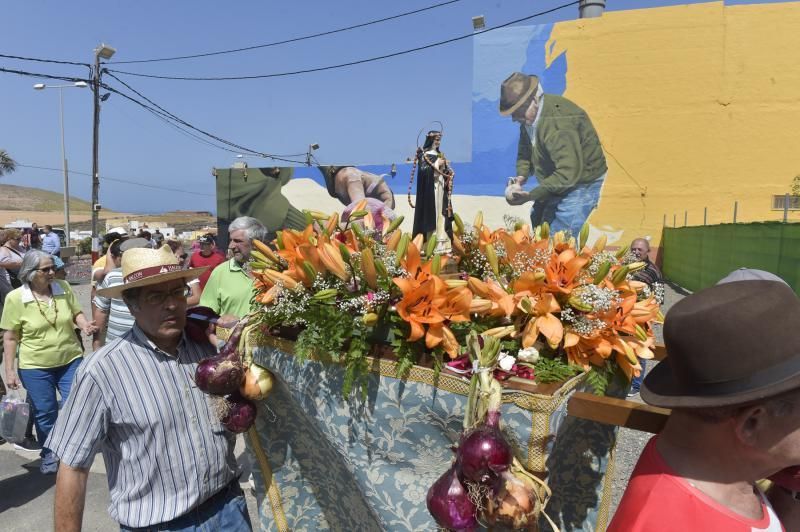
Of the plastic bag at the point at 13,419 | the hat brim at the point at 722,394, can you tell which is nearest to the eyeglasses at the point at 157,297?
the hat brim at the point at 722,394

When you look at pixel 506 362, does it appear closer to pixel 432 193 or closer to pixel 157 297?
pixel 157 297

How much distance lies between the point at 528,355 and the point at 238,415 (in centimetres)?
103

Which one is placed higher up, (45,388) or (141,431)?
(141,431)

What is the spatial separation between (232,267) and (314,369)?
228 cm

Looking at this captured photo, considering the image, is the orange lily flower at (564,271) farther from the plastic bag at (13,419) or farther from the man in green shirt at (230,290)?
the plastic bag at (13,419)

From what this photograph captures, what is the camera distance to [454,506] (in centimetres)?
126

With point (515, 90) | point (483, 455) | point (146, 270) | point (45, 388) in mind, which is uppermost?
point (515, 90)

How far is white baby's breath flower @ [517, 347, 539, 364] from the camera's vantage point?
1.54 metres

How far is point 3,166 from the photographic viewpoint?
181 ft

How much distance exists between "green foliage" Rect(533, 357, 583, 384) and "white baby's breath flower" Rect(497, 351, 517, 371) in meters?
0.07

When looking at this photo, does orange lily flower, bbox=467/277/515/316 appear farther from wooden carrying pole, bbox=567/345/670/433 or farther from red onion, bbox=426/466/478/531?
red onion, bbox=426/466/478/531

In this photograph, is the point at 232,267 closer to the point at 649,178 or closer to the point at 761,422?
the point at 761,422

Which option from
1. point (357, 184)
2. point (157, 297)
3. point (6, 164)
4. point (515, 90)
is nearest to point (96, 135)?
point (357, 184)

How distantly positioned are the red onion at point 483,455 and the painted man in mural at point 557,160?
1670cm
